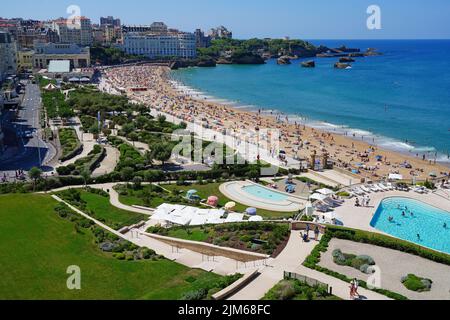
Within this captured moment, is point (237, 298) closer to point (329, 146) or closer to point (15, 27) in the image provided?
point (329, 146)

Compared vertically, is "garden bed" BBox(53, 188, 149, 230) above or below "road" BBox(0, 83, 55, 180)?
below

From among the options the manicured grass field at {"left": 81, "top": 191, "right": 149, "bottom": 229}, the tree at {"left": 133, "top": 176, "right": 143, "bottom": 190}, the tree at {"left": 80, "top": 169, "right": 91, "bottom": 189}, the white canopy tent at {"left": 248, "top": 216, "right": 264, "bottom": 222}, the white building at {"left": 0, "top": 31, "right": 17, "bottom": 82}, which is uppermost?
the white building at {"left": 0, "top": 31, "right": 17, "bottom": 82}

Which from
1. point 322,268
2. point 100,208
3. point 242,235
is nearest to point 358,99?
point 100,208

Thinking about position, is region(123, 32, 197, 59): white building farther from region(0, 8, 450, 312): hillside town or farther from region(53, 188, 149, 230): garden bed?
region(53, 188, 149, 230): garden bed

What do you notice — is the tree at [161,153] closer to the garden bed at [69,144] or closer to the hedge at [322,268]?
the garden bed at [69,144]

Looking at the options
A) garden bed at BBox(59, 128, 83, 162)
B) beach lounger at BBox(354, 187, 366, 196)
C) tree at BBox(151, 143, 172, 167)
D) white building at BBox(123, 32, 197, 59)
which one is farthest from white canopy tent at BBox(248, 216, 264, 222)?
white building at BBox(123, 32, 197, 59)

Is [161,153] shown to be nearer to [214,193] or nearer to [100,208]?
[214,193]

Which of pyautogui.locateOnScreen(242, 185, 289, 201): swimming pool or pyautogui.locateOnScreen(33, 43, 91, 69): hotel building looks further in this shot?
pyautogui.locateOnScreen(33, 43, 91, 69): hotel building
